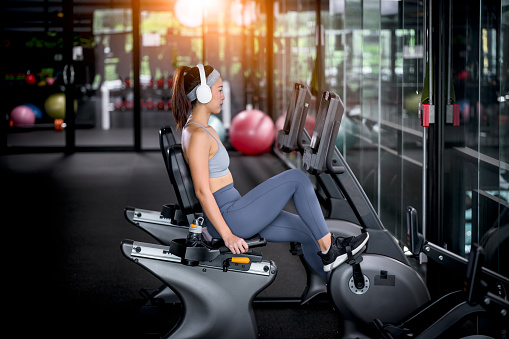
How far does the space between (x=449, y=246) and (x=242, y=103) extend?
8.52 metres

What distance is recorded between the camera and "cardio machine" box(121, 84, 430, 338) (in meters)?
3.09

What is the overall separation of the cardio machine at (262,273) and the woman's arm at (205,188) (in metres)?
0.09

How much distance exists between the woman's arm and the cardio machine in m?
0.09

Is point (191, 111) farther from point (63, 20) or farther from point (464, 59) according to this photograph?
point (63, 20)

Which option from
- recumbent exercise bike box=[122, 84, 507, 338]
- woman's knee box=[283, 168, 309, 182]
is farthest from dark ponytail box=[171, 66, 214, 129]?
woman's knee box=[283, 168, 309, 182]

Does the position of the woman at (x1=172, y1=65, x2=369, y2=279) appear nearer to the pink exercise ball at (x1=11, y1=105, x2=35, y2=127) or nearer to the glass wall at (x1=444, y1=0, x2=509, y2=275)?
the glass wall at (x1=444, y1=0, x2=509, y2=275)

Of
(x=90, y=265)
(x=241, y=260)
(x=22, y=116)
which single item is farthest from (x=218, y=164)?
(x=22, y=116)

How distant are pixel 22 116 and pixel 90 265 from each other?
7.09m

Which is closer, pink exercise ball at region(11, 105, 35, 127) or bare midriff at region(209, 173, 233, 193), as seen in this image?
bare midriff at region(209, 173, 233, 193)

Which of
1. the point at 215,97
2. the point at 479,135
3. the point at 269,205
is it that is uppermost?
the point at 215,97

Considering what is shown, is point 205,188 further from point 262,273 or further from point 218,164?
point 262,273

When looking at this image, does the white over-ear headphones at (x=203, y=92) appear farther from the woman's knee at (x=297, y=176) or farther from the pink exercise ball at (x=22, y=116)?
the pink exercise ball at (x=22, y=116)

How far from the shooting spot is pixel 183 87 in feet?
10.5

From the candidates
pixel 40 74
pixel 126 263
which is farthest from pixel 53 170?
pixel 126 263
